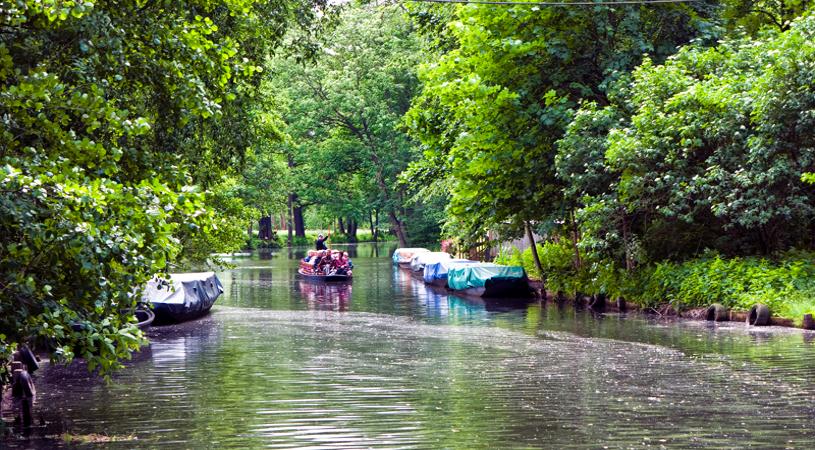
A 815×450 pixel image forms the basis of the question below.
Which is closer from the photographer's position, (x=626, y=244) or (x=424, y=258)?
(x=626, y=244)

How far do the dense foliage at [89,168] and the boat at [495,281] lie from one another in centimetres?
2212

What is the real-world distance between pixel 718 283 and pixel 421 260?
27576mm

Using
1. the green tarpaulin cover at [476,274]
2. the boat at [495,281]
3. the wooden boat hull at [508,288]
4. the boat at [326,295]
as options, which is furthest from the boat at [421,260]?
the wooden boat hull at [508,288]

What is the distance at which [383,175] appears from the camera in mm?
70688

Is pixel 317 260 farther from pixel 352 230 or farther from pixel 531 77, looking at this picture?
pixel 352 230

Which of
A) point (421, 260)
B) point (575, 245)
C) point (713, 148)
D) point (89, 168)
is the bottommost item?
point (421, 260)

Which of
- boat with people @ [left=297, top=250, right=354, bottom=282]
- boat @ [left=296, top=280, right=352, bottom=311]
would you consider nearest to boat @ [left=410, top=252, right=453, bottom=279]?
boat with people @ [left=297, top=250, right=354, bottom=282]

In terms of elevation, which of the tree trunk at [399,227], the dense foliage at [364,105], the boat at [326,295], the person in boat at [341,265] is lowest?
the boat at [326,295]

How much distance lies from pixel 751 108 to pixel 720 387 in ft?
39.6

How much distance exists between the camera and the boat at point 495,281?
115ft

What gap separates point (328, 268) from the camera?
46188mm

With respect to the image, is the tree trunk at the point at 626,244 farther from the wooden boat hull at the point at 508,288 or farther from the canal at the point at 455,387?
the wooden boat hull at the point at 508,288

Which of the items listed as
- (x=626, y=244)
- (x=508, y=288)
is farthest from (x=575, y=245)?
(x=626, y=244)

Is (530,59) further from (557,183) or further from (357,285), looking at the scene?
(357,285)
